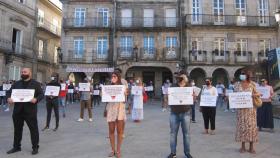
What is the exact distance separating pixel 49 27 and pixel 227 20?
1984 cm

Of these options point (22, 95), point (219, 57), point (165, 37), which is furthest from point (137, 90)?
point (219, 57)

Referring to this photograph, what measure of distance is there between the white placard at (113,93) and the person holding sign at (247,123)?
9.07ft

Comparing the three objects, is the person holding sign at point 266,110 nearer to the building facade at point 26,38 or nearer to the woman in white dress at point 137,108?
the woman in white dress at point 137,108

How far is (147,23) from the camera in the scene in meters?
30.9

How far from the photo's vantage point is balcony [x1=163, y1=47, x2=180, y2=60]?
98.8ft

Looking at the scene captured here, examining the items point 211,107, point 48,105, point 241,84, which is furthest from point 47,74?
point 241,84

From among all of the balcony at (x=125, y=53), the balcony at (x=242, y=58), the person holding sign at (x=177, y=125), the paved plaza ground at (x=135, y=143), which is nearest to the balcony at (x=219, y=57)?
the balcony at (x=242, y=58)

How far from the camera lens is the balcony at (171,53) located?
30.1 metres

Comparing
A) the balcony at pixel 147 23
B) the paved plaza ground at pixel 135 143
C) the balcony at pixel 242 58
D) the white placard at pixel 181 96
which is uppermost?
the balcony at pixel 147 23

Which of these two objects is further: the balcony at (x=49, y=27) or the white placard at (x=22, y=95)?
the balcony at (x=49, y=27)

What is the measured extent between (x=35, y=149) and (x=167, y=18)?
2559 centimetres

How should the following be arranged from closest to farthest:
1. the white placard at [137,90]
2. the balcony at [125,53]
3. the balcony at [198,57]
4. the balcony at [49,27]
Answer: the white placard at [137,90] → the balcony at [198,57] → the balcony at [125,53] → the balcony at [49,27]

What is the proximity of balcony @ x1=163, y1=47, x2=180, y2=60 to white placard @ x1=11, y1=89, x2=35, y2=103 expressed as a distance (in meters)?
23.5

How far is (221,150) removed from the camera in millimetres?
7469
